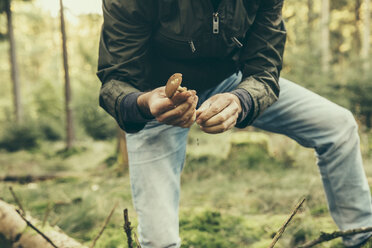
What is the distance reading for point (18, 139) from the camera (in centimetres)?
1266

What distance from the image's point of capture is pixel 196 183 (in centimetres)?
531

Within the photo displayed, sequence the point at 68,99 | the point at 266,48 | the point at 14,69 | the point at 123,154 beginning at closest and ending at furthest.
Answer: the point at 266,48 < the point at 123,154 < the point at 68,99 < the point at 14,69

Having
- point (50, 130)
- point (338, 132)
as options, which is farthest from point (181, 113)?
point (50, 130)

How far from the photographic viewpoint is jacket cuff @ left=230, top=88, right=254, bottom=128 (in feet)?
5.03

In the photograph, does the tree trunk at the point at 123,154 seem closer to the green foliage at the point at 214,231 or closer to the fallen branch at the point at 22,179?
the fallen branch at the point at 22,179

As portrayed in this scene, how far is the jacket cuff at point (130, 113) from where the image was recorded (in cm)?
150

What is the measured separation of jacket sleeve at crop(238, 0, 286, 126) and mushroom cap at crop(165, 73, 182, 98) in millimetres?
707

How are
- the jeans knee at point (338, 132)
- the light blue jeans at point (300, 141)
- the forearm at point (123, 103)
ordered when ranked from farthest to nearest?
the jeans knee at point (338, 132) → the light blue jeans at point (300, 141) → the forearm at point (123, 103)

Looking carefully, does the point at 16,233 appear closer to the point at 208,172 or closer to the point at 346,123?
the point at 346,123

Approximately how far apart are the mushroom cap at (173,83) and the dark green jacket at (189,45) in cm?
47

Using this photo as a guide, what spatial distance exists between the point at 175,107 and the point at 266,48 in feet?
2.75

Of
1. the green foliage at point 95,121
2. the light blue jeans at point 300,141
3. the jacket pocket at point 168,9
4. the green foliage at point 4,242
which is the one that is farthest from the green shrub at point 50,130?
the jacket pocket at point 168,9

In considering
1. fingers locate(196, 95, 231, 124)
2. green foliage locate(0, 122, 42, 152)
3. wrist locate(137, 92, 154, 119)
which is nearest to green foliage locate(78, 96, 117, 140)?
green foliage locate(0, 122, 42, 152)

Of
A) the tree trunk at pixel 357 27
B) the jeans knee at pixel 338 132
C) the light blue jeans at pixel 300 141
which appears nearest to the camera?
the light blue jeans at pixel 300 141
